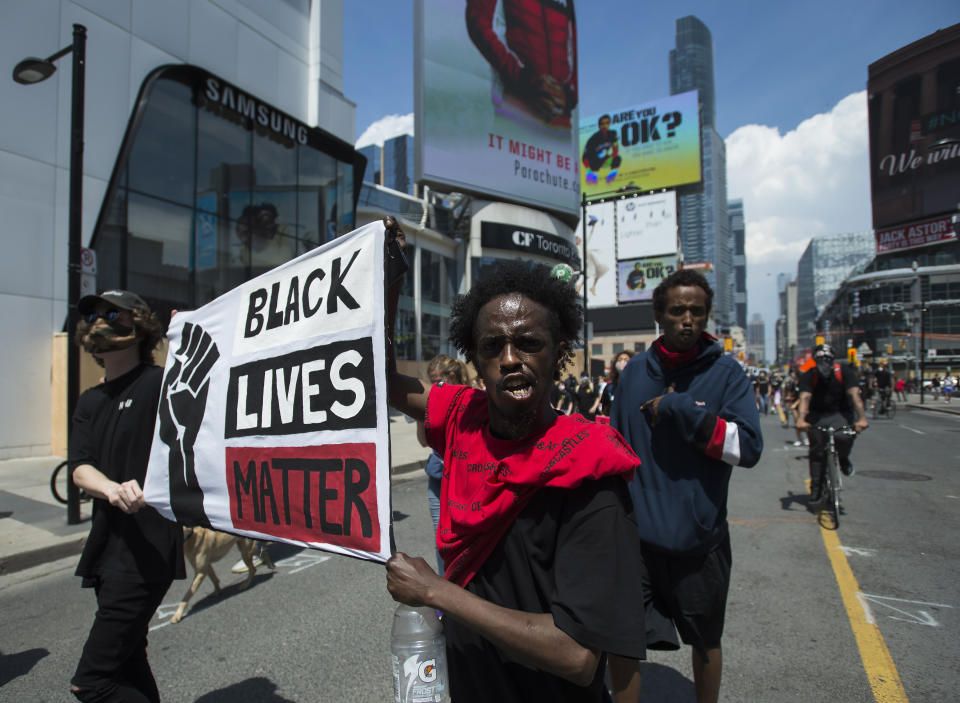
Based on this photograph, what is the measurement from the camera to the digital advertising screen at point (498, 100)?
3108 centimetres

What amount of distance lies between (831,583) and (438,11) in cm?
3376

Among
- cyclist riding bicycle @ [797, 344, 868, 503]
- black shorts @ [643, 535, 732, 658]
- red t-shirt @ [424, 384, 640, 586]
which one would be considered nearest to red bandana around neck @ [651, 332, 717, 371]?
black shorts @ [643, 535, 732, 658]

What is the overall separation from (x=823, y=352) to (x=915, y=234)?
71.9 meters

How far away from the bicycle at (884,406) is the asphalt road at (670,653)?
1643 cm

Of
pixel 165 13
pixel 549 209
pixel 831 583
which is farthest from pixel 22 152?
pixel 549 209

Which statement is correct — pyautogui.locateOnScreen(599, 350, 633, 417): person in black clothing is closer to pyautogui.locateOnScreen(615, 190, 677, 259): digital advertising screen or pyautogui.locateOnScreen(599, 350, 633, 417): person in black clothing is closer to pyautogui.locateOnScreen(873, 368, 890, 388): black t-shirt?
pyautogui.locateOnScreen(873, 368, 890, 388): black t-shirt

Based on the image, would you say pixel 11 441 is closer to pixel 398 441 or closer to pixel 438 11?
pixel 398 441

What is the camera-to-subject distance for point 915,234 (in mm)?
62688

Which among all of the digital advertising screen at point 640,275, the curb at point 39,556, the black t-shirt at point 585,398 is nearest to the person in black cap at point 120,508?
the curb at point 39,556

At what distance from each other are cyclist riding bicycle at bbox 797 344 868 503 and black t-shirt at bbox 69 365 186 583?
6.25 m

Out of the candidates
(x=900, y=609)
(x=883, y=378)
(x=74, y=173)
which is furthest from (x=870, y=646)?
(x=883, y=378)

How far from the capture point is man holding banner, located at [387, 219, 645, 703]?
3.92 ft

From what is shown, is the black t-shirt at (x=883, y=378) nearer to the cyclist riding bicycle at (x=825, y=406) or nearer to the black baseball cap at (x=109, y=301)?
the cyclist riding bicycle at (x=825, y=406)

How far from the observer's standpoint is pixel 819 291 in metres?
145
